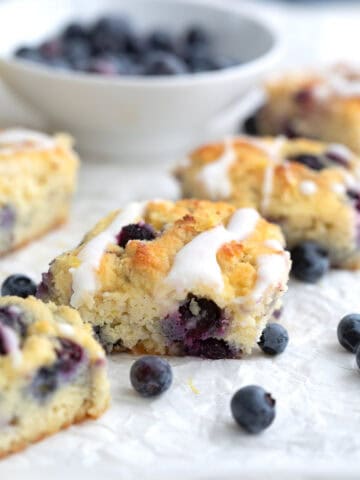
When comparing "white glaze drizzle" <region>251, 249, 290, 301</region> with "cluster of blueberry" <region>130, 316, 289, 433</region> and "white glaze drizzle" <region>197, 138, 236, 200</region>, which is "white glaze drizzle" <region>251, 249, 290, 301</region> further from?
"white glaze drizzle" <region>197, 138, 236, 200</region>

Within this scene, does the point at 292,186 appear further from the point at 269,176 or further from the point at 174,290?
the point at 174,290

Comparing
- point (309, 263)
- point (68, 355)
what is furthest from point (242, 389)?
point (309, 263)

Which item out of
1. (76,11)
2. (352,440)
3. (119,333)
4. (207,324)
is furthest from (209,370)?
(76,11)

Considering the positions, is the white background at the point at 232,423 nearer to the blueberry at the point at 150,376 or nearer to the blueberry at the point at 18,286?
the blueberry at the point at 150,376

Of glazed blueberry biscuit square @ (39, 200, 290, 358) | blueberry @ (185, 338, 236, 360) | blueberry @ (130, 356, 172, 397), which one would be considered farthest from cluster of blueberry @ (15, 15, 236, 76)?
blueberry @ (130, 356, 172, 397)

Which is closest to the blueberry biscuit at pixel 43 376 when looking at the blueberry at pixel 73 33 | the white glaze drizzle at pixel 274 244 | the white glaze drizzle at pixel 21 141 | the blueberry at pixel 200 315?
the blueberry at pixel 200 315
